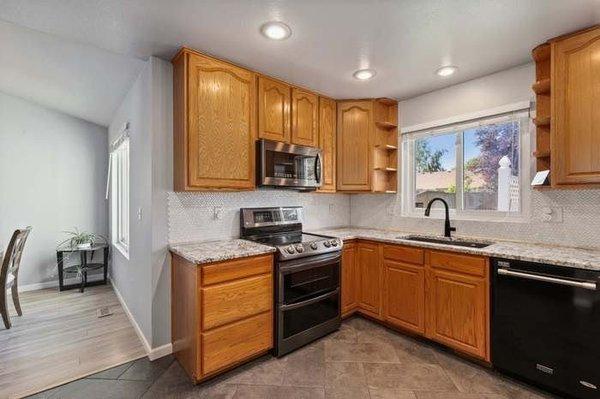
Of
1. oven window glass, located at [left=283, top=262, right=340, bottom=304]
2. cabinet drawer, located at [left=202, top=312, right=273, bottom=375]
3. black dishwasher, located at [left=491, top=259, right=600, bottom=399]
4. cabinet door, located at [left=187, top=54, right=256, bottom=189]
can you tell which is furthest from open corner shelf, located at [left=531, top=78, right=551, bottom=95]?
cabinet drawer, located at [left=202, top=312, right=273, bottom=375]

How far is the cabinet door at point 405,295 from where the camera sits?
2.53 meters

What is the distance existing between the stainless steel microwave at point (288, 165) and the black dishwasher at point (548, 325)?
Result: 171 cm

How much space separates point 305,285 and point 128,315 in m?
2.05

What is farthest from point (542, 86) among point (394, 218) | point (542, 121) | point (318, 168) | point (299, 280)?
point (299, 280)

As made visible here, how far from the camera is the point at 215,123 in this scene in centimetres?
232

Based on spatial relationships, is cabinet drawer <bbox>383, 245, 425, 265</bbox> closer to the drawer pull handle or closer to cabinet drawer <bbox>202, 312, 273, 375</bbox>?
the drawer pull handle

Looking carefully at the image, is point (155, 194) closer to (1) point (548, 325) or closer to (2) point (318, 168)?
(2) point (318, 168)

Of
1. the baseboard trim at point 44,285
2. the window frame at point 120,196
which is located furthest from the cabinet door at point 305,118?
the baseboard trim at point 44,285

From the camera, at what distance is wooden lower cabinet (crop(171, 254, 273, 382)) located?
1931 millimetres

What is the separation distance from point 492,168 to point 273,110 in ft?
7.10

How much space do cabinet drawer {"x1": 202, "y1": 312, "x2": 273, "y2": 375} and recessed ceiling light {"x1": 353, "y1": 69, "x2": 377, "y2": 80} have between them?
220cm

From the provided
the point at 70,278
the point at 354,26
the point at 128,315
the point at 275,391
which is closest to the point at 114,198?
the point at 70,278

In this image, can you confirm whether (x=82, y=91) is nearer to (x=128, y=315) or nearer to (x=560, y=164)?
(x=128, y=315)

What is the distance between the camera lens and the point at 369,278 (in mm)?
2959
